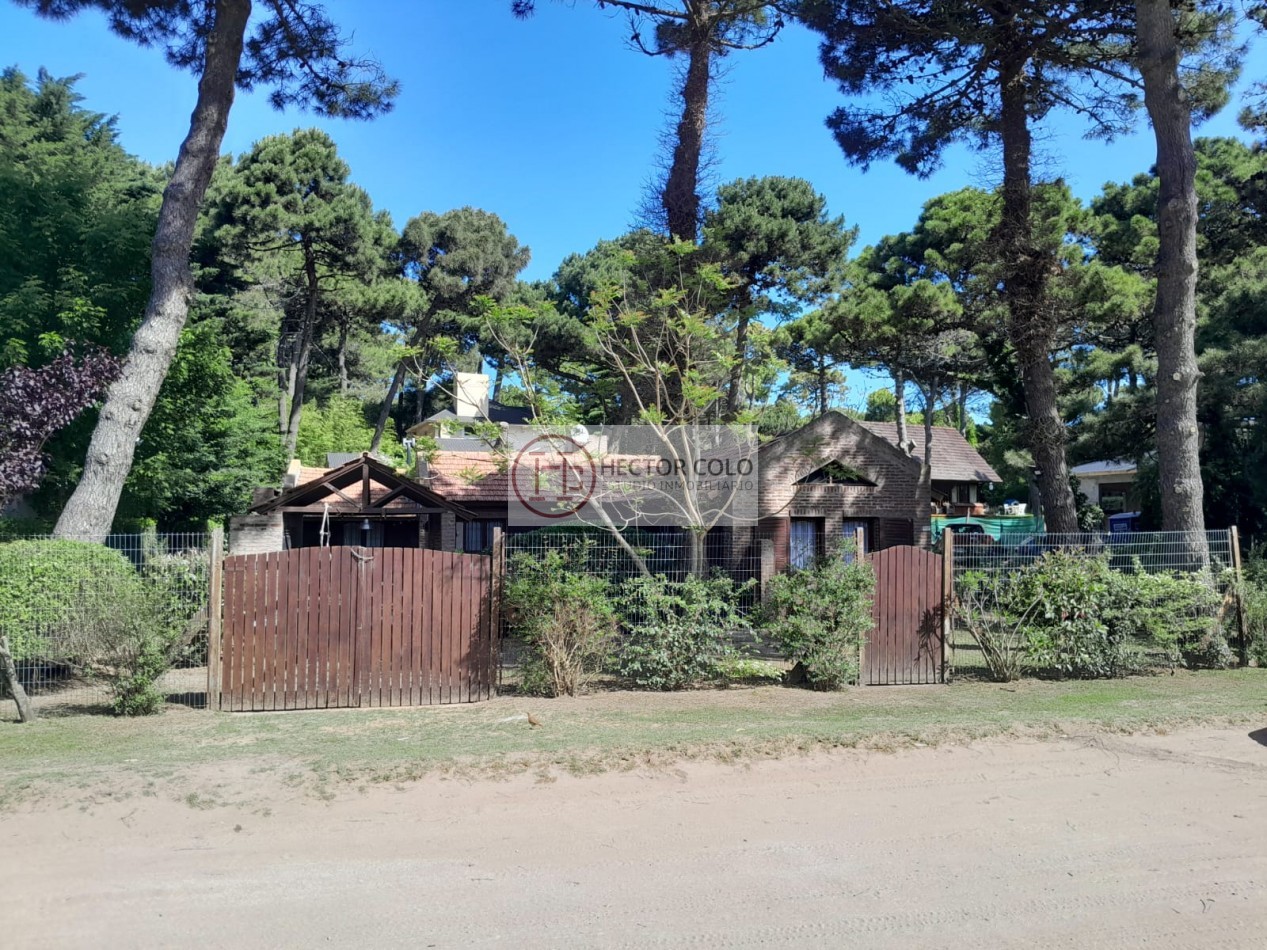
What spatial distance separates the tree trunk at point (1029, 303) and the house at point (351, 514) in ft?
35.7

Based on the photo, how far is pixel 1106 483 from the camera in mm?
41656

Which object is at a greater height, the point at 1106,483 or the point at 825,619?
the point at 1106,483

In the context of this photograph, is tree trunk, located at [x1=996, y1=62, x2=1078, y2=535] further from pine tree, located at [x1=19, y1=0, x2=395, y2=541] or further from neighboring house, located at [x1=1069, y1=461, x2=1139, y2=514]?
neighboring house, located at [x1=1069, y1=461, x2=1139, y2=514]

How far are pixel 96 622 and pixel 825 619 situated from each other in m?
7.89

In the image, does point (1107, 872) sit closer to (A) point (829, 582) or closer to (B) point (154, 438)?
(A) point (829, 582)

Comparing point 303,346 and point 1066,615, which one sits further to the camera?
point 303,346

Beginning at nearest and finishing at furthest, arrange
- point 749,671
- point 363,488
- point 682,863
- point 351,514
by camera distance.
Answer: point 682,863
point 749,671
point 363,488
point 351,514

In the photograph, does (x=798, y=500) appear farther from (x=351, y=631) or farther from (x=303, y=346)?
(x=303, y=346)

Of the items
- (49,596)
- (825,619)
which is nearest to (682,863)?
(825,619)

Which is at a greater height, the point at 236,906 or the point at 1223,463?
the point at 1223,463

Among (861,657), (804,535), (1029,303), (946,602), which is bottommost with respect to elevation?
(861,657)

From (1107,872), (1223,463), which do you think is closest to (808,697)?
(1107,872)

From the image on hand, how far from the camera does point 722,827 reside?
574 centimetres

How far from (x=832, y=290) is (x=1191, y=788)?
64.5 feet
